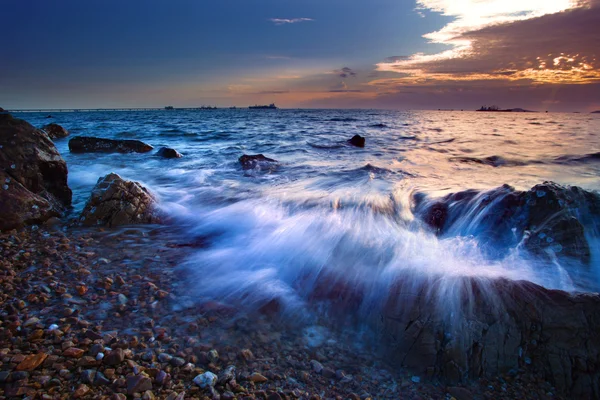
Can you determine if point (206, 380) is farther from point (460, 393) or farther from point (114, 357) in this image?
point (460, 393)

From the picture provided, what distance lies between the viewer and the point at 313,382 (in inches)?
85.9

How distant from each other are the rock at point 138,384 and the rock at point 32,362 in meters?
0.59

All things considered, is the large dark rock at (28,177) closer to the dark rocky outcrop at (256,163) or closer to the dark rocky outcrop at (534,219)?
the dark rocky outcrop at (256,163)

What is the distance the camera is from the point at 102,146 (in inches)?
547

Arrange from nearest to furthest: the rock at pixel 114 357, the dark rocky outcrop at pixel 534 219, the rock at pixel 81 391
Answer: the rock at pixel 81 391 < the rock at pixel 114 357 < the dark rocky outcrop at pixel 534 219

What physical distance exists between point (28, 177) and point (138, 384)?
481 centimetres

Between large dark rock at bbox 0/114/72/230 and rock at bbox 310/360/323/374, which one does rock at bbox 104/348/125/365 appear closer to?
rock at bbox 310/360/323/374

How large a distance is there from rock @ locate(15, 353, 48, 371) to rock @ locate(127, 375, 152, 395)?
0.59m

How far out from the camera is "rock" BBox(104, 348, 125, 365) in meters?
2.09

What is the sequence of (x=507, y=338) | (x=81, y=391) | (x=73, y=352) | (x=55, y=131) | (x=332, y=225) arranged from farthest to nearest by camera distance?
1. (x=55, y=131)
2. (x=332, y=225)
3. (x=507, y=338)
4. (x=73, y=352)
5. (x=81, y=391)

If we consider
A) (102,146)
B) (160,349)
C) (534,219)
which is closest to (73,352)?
(160,349)

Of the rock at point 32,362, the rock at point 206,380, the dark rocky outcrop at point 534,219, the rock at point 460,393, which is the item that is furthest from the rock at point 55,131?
the rock at point 460,393

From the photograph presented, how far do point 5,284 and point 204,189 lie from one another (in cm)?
494

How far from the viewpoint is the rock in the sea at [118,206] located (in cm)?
480
